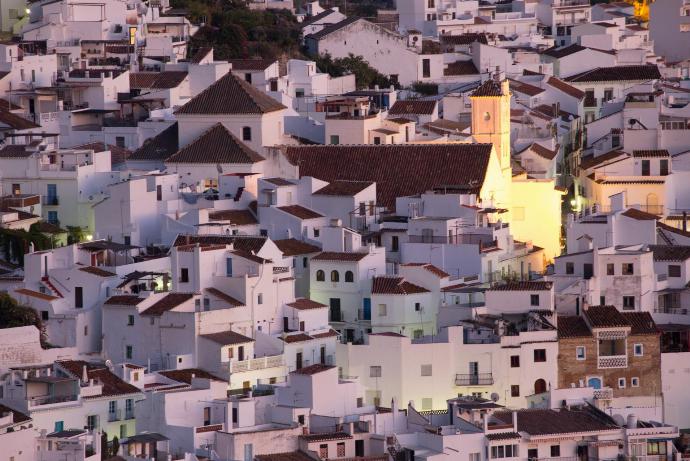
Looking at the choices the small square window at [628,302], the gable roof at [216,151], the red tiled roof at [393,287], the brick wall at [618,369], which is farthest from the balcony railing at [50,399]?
the gable roof at [216,151]

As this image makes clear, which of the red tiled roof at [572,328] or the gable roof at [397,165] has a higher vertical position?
the gable roof at [397,165]

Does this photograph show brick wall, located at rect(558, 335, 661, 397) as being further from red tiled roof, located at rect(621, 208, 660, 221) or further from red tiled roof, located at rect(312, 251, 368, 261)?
red tiled roof, located at rect(621, 208, 660, 221)

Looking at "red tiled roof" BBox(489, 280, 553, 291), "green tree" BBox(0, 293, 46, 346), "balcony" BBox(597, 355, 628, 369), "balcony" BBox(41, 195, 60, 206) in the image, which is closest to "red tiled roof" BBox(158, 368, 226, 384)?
"green tree" BBox(0, 293, 46, 346)

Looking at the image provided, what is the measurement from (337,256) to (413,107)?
16.4 metres

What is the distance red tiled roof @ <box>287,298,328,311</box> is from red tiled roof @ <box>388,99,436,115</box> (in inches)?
676

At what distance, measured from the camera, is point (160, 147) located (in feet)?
240

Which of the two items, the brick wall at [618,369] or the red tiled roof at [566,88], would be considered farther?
the red tiled roof at [566,88]

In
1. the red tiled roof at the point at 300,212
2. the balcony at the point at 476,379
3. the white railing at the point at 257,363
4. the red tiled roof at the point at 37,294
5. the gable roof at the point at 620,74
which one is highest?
the red tiled roof at the point at 300,212

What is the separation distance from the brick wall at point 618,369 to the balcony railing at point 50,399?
31.4 feet

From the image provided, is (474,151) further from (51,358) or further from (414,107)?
(51,358)

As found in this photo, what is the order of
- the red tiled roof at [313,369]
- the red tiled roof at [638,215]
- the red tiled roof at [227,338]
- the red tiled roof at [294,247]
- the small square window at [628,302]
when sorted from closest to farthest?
1. the red tiled roof at [313,369]
2. the red tiled roof at [227,338]
3. the small square window at [628,302]
4. the red tiled roof at [294,247]
5. the red tiled roof at [638,215]

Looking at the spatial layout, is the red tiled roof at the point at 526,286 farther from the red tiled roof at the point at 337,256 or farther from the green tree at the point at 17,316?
the green tree at the point at 17,316

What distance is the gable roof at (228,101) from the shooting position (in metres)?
72.6

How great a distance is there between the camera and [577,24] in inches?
3875
